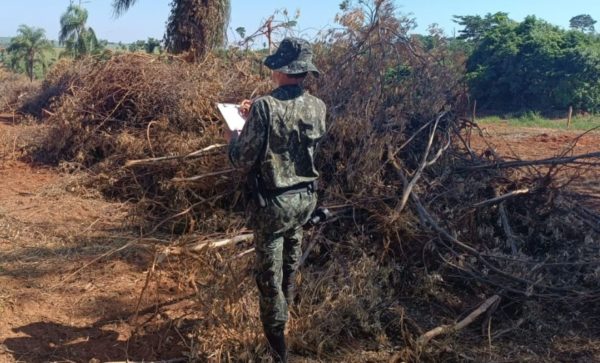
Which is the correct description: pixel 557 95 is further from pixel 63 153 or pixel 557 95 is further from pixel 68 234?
pixel 68 234

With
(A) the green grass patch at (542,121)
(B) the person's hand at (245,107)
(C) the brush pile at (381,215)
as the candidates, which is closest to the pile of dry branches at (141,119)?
(C) the brush pile at (381,215)

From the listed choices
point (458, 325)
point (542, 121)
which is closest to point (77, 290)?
point (458, 325)

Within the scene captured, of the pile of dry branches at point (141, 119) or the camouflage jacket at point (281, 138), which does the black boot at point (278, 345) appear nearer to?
the camouflage jacket at point (281, 138)

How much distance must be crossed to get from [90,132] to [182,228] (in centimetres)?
311

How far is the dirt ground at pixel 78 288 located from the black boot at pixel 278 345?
56 cm

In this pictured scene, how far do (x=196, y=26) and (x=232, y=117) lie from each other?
8.15m

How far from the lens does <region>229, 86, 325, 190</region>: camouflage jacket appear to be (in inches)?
120

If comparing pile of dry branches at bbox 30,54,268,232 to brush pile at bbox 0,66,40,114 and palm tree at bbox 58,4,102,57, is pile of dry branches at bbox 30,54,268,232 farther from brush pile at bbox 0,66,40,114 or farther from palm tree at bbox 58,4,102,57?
palm tree at bbox 58,4,102,57

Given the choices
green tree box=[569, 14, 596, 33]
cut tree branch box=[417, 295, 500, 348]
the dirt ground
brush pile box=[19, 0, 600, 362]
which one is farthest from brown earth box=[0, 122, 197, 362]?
green tree box=[569, 14, 596, 33]

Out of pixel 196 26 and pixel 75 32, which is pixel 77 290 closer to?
pixel 196 26

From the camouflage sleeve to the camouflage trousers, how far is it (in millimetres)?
264

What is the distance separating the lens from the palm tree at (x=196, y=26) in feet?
37.1

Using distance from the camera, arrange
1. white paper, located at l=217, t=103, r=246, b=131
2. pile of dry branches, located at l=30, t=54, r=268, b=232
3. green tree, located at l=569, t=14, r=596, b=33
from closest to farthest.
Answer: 1. white paper, located at l=217, t=103, r=246, b=131
2. pile of dry branches, located at l=30, t=54, r=268, b=232
3. green tree, located at l=569, t=14, r=596, b=33

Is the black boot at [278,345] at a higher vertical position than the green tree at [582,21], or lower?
lower
